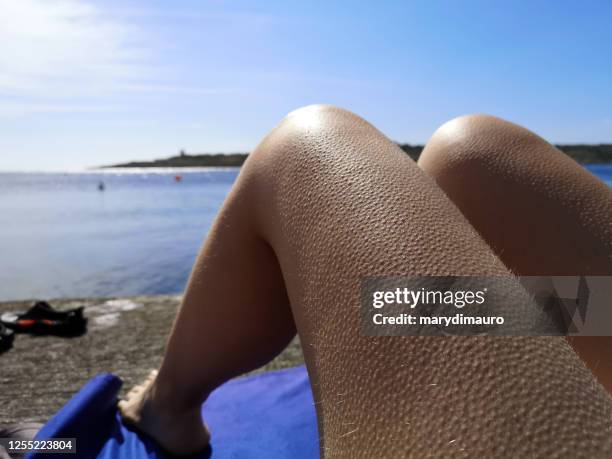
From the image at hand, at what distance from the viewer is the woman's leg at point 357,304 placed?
341 mm

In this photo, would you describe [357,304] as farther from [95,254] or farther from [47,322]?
[95,254]

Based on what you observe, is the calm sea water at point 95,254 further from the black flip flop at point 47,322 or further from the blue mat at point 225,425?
the blue mat at point 225,425

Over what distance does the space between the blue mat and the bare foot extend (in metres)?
0.03

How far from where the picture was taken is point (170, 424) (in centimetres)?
101

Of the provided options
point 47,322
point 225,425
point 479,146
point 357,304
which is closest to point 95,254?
point 47,322

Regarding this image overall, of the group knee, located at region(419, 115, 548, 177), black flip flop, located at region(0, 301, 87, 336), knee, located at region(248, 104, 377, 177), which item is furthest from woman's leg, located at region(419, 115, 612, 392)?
black flip flop, located at region(0, 301, 87, 336)

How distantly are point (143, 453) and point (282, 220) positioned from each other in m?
0.76

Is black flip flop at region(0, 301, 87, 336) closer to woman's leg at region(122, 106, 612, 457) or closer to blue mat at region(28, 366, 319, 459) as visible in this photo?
blue mat at region(28, 366, 319, 459)

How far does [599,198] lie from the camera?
764 millimetres

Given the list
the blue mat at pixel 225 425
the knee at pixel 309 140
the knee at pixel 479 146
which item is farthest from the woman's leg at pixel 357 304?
the blue mat at pixel 225 425

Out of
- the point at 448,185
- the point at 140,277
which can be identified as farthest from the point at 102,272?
the point at 448,185

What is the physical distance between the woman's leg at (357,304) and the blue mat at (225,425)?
47 cm

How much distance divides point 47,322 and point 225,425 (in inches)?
49.1

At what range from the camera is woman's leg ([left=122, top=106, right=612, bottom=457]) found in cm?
34
